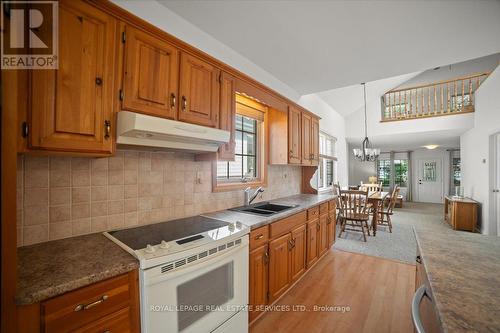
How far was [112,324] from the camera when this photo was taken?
0.94m

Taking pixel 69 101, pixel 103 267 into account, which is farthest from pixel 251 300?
pixel 69 101

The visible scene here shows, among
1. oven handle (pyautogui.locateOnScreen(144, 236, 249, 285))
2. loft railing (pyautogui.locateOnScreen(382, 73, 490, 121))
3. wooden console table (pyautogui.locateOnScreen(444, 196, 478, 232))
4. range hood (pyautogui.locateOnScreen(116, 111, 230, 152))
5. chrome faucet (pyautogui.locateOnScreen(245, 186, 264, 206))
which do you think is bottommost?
Result: wooden console table (pyautogui.locateOnScreen(444, 196, 478, 232))

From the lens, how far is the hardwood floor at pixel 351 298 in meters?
1.81

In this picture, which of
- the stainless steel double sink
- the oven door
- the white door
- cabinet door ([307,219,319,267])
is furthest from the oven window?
the white door

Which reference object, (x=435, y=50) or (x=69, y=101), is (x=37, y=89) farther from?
(x=435, y=50)

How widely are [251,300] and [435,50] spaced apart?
9.53ft

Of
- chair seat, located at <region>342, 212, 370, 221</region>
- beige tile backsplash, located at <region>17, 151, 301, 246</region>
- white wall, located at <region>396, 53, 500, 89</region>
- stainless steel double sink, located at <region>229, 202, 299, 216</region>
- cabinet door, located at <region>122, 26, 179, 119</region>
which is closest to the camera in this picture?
beige tile backsplash, located at <region>17, 151, 301, 246</region>

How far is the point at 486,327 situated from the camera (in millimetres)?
553

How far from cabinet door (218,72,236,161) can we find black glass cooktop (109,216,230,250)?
22.3 inches

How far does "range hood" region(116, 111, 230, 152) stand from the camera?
1.16m

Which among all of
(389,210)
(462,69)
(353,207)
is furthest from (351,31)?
(462,69)

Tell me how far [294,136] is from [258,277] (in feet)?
6.16

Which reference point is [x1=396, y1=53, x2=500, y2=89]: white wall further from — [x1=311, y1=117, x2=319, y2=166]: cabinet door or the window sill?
the window sill

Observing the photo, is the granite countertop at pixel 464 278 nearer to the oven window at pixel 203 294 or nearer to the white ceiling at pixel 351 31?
the oven window at pixel 203 294
